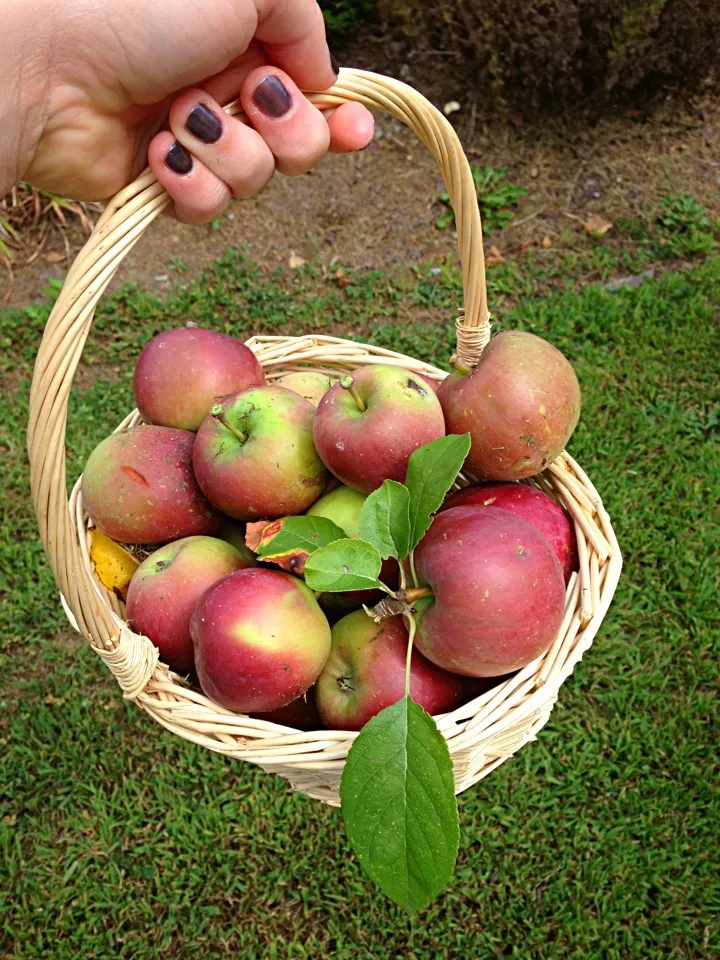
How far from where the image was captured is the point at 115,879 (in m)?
1.99

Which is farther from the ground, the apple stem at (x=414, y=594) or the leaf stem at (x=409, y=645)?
the apple stem at (x=414, y=594)

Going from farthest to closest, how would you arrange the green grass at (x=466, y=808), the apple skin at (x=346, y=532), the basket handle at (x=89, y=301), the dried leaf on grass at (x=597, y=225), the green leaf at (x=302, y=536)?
the dried leaf on grass at (x=597, y=225) → the green grass at (x=466, y=808) → the apple skin at (x=346, y=532) → the green leaf at (x=302, y=536) → the basket handle at (x=89, y=301)

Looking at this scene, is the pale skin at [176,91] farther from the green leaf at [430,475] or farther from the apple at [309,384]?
the green leaf at [430,475]

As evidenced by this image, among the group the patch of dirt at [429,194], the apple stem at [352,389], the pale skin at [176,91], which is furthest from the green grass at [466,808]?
the pale skin at [176,91]

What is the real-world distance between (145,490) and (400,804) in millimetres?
740

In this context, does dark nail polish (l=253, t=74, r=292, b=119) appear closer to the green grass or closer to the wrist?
the wrist

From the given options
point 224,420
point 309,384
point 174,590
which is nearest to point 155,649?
point 174,590

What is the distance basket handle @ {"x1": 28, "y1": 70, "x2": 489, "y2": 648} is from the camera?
114 cm

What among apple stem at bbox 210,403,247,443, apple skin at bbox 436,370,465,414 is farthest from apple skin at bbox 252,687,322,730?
apple skin at bbox 436,370,465,414

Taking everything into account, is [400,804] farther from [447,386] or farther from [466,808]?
[466,808]

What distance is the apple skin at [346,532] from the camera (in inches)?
57.9

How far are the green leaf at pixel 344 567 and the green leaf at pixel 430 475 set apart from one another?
0.29 ft

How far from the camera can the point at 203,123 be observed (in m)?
1.29

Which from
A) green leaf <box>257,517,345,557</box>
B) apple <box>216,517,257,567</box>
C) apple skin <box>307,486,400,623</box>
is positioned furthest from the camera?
apple <box>216,517,257,567</box>
